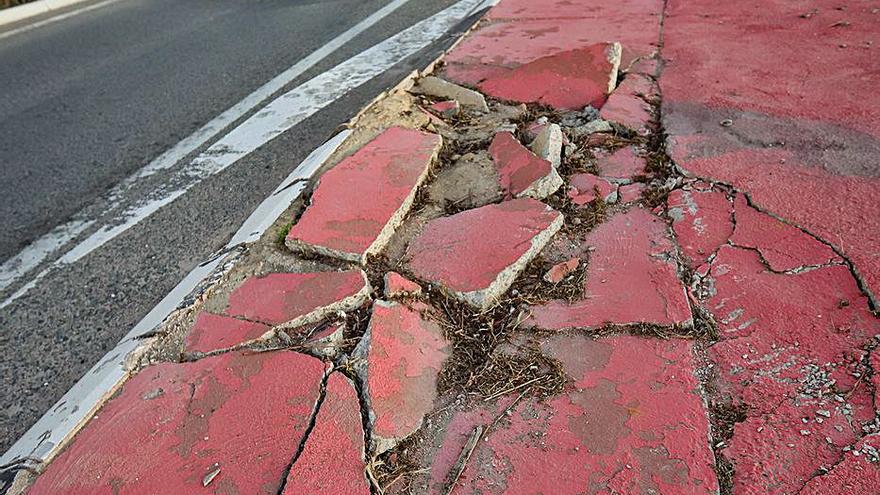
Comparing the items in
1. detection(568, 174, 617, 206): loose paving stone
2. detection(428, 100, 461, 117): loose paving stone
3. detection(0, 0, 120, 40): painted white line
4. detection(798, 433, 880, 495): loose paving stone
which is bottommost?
detection(798, 433, 880, 495): loose paving stone

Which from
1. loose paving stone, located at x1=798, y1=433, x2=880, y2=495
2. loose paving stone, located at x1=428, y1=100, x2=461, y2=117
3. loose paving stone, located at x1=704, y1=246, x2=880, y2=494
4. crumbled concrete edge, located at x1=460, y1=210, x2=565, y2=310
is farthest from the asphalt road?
loose paving stone, located at x1=798, y1=433, x2=880, y2=495

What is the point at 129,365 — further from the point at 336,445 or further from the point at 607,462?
the point at 607,462

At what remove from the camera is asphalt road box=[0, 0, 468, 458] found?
2033 millimetres

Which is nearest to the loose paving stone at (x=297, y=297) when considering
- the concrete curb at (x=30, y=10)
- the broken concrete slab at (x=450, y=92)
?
the broken concrete slab at (x=450, y=92)

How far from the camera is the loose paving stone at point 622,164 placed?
2.25 metres

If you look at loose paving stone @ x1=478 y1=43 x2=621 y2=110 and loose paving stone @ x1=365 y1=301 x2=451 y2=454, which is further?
loose paving stone @ x1=478 y1=43 x2=621 y2=110

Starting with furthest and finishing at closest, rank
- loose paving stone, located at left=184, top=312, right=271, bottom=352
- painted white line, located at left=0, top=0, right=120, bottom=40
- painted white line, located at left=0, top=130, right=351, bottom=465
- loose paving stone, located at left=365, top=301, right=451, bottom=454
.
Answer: painted white line, located at left=0, top=0, right=120, bottom=40, loose paving stone, located at left=184, top=312, right=271, bottom=352, painted white line, located at left=0, top=130, right=351, bottom=465, loose paving stone, located at left=365, top=301, right=451, bottom=454

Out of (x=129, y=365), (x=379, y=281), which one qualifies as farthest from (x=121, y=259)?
(x=379, y=281)

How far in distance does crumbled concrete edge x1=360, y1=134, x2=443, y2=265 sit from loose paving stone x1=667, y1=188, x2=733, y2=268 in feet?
2.93

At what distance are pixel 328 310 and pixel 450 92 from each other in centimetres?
160

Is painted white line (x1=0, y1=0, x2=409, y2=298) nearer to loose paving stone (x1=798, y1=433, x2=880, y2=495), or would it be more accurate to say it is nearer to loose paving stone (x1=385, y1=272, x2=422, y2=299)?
loose paving stone (x1=385, y1=272, x2=422, y2=299)

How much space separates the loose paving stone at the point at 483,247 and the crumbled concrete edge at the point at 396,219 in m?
0.10

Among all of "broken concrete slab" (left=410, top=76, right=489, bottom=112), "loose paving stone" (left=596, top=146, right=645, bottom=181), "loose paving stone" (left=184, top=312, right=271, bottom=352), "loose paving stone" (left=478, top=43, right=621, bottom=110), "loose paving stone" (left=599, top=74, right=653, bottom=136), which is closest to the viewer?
"loose paving stone" (left=184, top=312, right=271, bottom=352)

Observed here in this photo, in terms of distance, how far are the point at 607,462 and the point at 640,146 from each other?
1461 mm
